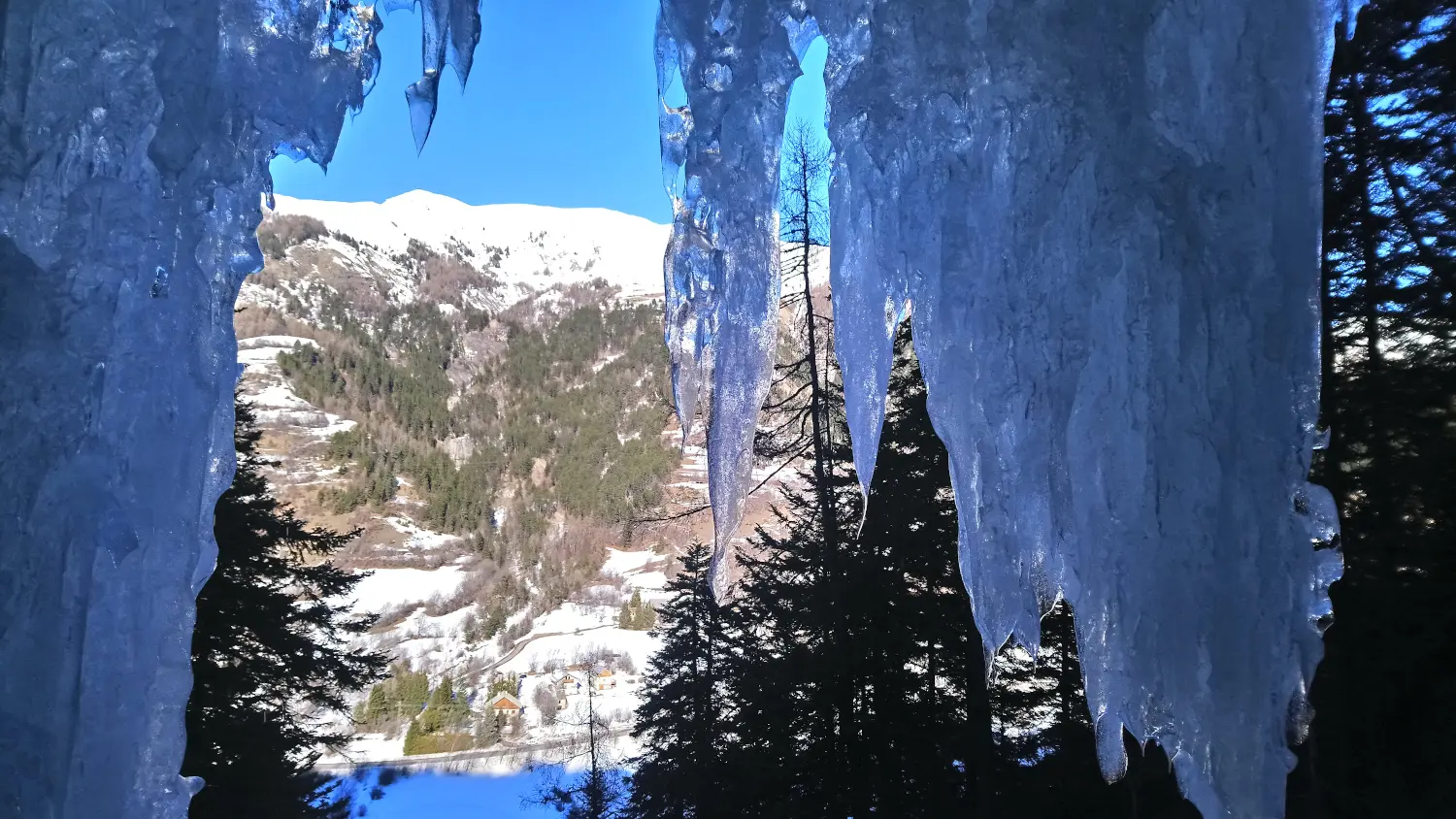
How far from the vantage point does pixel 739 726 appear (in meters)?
10.3

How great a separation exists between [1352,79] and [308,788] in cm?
1354

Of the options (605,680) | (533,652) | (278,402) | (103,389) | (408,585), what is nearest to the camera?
(103,389)

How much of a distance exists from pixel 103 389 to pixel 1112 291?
11.1 ft

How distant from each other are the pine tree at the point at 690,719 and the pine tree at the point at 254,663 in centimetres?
470

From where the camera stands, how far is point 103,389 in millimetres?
2166

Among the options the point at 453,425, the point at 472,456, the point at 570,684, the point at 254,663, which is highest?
the point at 453,425

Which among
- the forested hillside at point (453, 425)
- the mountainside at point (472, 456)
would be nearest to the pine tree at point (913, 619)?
the mountainside at point (472, 456)

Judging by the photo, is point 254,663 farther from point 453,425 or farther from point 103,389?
point 453,425

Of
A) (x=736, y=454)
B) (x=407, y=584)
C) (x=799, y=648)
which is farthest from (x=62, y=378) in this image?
(x=407, y=584)

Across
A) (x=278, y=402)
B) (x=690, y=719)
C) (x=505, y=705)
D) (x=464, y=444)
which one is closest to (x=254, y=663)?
(x=690, y=719)

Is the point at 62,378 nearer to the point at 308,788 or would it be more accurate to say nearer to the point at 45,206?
the point at 45,206

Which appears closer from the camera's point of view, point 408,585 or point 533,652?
point 533,652

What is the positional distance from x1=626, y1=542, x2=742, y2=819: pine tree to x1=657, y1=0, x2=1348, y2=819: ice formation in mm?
7950

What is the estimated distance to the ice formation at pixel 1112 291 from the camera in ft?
8.20
